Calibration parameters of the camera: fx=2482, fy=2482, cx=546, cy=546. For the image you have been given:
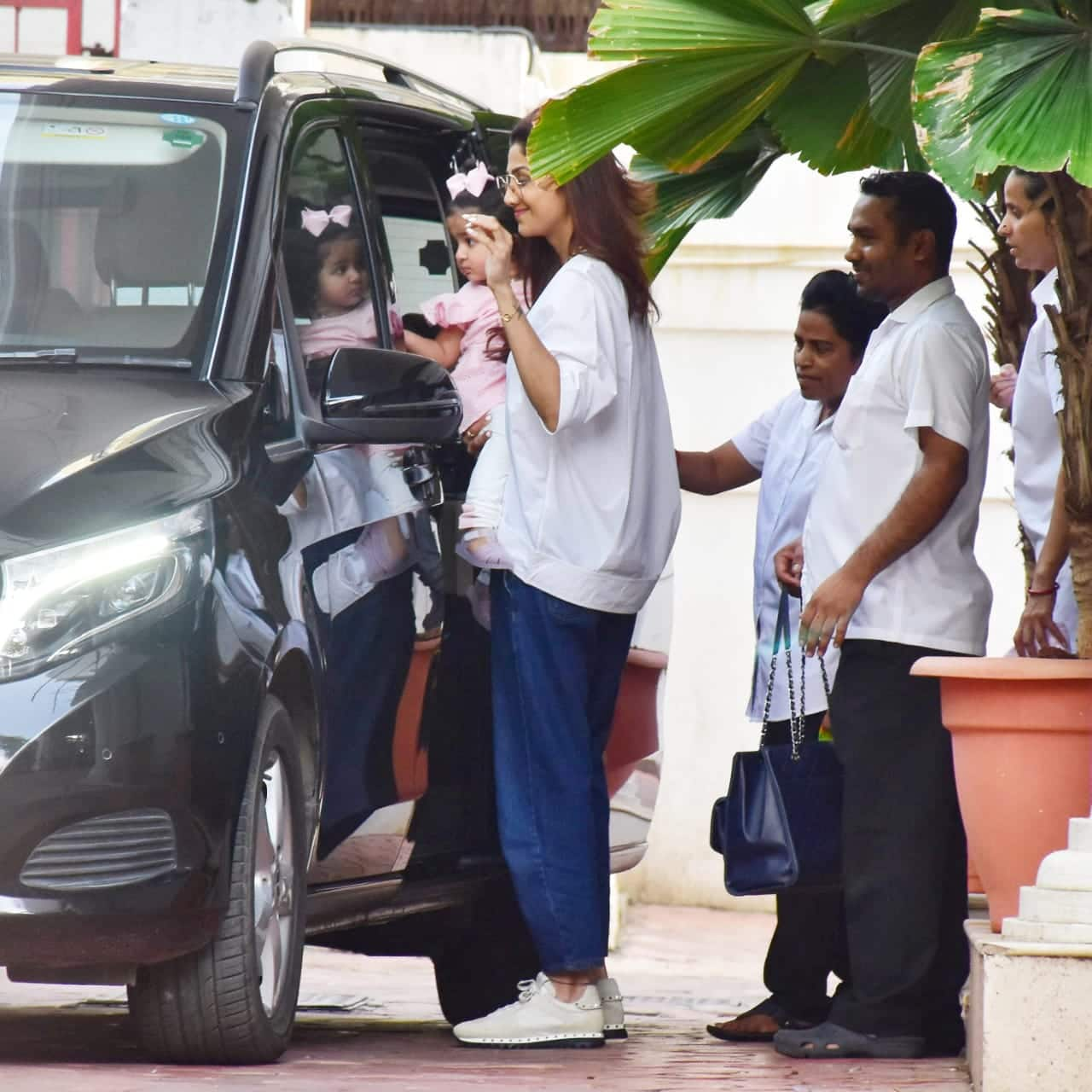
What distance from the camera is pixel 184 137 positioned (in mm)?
5293

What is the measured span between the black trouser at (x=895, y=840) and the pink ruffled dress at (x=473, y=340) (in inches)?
42.5

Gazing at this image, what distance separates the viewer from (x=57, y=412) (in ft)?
14.9

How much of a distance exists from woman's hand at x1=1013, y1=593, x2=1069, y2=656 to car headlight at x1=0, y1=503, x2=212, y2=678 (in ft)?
7.29

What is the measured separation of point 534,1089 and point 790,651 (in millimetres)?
1876

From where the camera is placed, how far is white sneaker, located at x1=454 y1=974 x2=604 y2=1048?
215 inches

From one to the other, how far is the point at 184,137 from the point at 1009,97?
179cm

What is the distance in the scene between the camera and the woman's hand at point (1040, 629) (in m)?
5.75

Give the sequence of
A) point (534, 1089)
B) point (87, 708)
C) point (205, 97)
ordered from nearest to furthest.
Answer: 1. point (87, 708)
2. point (534, 1089)
3. point (205, 97)

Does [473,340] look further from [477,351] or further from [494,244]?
[494,244]

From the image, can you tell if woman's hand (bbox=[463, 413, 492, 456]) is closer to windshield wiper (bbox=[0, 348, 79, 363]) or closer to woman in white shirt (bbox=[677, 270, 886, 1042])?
woman in white shirt (bbox=[677, 270, 886, 1042])

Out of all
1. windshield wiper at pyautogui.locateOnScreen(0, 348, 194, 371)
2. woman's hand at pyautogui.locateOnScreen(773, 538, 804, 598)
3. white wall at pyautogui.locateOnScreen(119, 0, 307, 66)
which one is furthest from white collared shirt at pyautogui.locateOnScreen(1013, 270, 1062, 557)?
Result: white wall at pyautogui.locateOnScreen(119, 0, 307, 66)

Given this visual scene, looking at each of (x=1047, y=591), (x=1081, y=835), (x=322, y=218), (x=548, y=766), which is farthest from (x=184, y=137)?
(x=1081, y=835)

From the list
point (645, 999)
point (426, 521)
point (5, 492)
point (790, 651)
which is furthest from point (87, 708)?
point (645, 999)

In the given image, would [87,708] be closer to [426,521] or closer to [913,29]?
[426,521]
